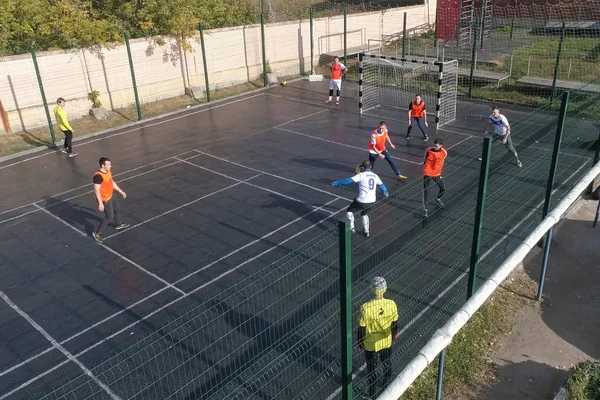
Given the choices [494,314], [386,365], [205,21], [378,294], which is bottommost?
[494,314]

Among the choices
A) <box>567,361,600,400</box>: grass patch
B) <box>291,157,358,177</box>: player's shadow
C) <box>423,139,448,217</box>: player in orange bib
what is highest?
<box>423,139,448,217</box>: player in orange bib

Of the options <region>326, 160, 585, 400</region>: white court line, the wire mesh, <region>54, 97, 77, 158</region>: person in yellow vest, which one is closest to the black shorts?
<region>326, 160, 585, 400</region>: white court line

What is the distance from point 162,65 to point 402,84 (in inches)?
395

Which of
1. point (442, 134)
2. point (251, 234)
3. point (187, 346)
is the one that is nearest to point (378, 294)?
point (187, 346)

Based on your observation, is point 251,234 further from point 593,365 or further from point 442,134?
point 442,134

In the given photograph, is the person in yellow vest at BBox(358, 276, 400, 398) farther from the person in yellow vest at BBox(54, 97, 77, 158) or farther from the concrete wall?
the concrete wall

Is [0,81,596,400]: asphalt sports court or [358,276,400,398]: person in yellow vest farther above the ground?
[358,276,400,398]: person in yellow vest

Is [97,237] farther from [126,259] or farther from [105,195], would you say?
[126,259]

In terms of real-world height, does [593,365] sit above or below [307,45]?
below

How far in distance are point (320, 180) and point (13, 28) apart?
1448 centimetres

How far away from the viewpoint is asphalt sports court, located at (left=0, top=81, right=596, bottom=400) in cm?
783

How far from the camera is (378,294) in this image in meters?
6.12

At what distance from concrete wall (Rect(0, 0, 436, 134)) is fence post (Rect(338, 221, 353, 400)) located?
1692cm

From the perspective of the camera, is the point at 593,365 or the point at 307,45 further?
the point at 307,45
